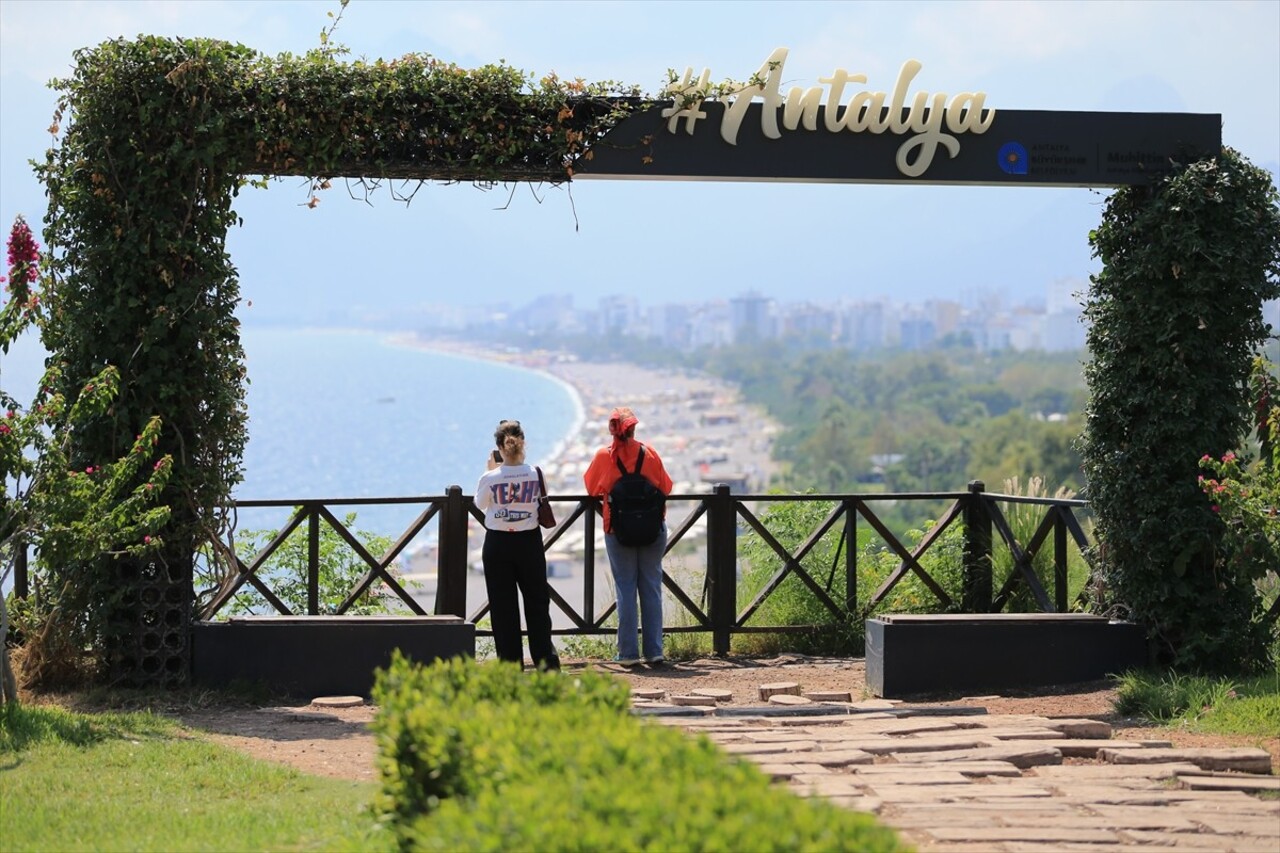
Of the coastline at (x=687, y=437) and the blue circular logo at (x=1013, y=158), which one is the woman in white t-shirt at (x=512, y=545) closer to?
the blue circular logo at (x=1013, y=158)

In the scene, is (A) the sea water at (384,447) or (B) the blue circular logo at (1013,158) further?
(A) the sea water at (384,447)

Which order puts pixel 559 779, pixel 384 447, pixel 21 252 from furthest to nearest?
pixel 384 447
pixel 21 252
pixel 559 779

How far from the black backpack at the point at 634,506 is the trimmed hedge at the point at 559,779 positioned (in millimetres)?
5040

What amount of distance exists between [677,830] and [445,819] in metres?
0.62

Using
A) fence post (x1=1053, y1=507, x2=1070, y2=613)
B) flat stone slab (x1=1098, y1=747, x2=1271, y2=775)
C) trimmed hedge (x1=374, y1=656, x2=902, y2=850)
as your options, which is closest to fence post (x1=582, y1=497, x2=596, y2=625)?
fence post (x1=1053, y1=507, x2=1070, y2=613)

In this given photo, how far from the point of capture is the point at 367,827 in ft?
16.8

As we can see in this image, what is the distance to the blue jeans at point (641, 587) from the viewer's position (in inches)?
401

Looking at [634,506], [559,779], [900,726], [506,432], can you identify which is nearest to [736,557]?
[634,506]

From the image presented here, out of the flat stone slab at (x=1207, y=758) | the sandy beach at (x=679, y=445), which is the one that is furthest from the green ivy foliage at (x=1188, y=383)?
the sandy beach at (x=679, y=445)

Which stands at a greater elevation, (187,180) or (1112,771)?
(187,180)

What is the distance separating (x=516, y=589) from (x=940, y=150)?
3947mm

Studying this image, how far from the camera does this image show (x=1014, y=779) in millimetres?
5660

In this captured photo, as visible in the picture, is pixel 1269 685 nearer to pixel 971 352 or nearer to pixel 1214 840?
pixel 1214 840

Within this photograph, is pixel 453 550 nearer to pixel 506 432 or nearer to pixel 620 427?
pixel 620 427
